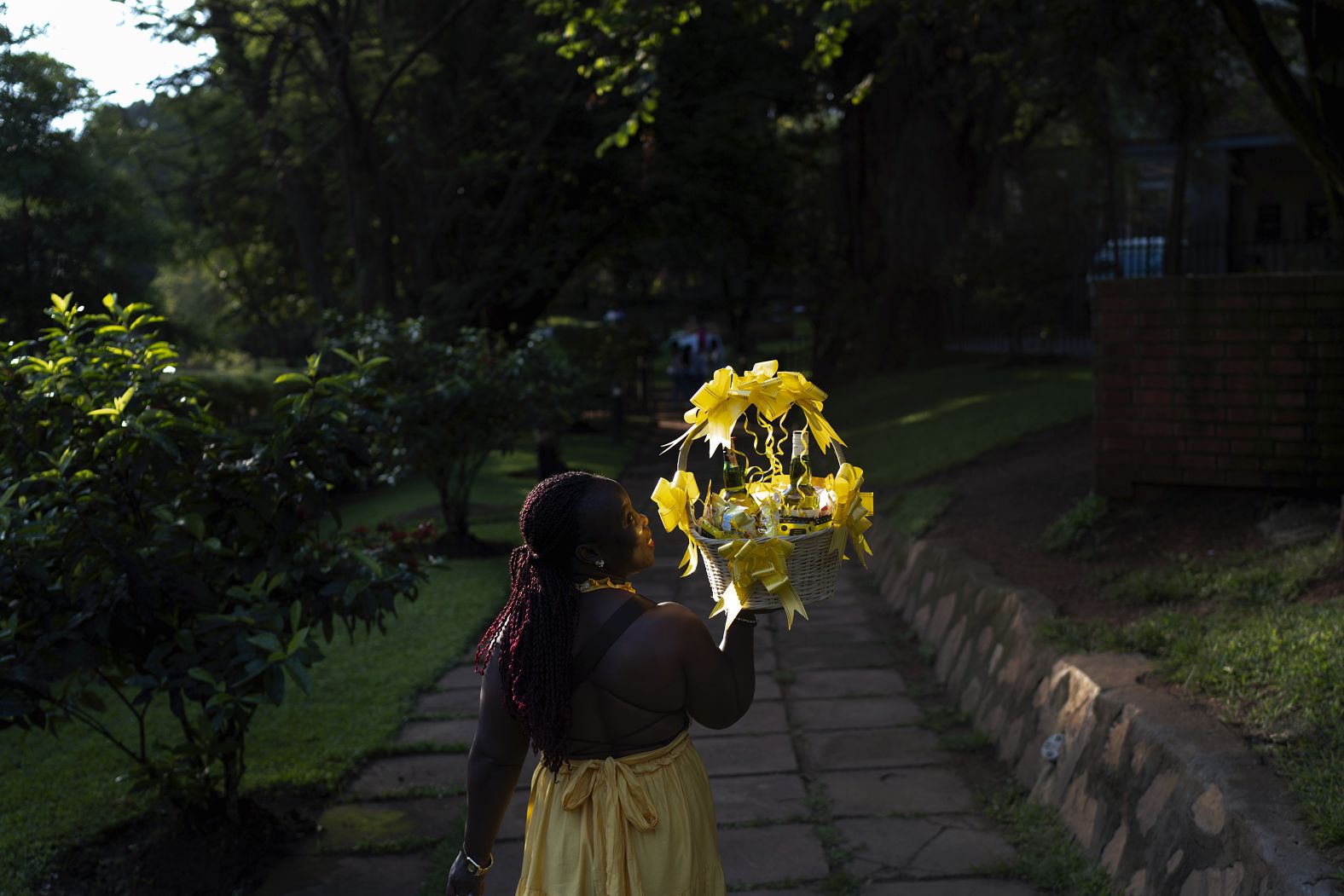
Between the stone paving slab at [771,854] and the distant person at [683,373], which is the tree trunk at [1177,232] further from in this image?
the stone paving slab at [771,854]

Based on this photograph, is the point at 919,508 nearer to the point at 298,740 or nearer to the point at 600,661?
the point at 298,740

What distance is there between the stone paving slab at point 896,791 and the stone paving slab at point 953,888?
73 centimetres

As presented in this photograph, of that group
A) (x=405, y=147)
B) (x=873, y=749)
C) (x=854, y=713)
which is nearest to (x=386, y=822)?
(x=873, y=749)

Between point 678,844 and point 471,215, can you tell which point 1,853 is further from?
point 471,215

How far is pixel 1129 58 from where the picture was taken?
41.3ft

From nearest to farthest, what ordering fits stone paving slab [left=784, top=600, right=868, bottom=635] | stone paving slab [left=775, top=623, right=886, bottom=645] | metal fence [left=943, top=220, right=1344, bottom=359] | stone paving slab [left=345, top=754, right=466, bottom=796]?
stone paving slab [left=345, top=754, right=466, bottom=796] → stone paving slab [left=775, top=623, right=886, bottom=645] → stone paving slab [left=784, top=600, right=868, bottom=635] → metal fence [left=943, top=220, right=1344, bottom=359]

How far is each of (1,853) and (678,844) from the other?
143 inches

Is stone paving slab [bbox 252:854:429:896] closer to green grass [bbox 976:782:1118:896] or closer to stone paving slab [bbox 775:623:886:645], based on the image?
green grass [bbox 976:782:1118:896]

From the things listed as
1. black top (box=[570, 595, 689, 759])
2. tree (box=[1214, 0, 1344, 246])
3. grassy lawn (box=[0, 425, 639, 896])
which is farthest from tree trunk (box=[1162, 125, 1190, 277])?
black top (box=[570, 595, 689, 759])

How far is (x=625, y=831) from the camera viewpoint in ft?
10.2

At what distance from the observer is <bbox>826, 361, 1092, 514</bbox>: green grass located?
13148mm

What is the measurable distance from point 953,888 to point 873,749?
1.67 metres

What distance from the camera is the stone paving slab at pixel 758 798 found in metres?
5.79

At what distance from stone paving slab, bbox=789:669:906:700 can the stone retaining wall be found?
332 mm
